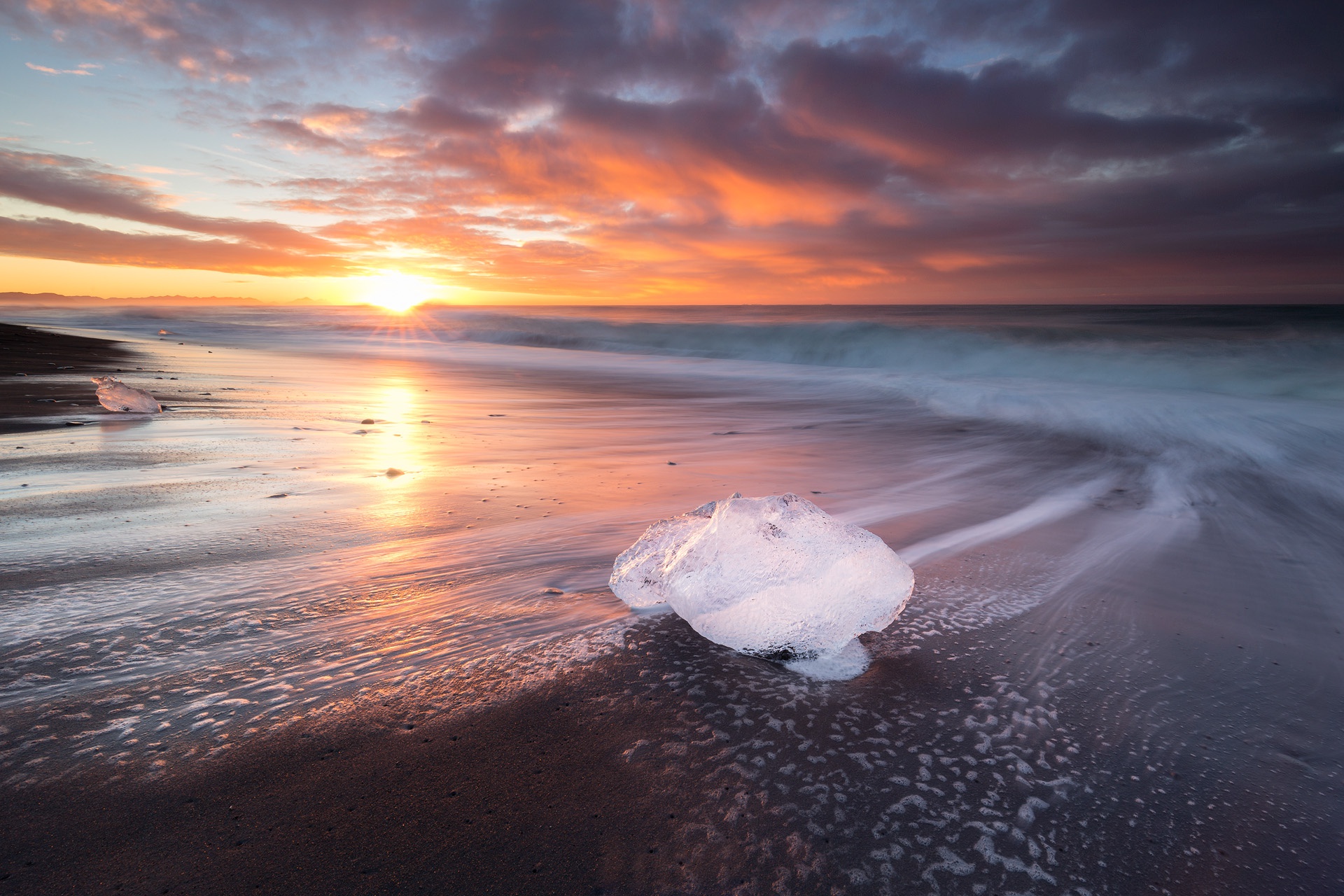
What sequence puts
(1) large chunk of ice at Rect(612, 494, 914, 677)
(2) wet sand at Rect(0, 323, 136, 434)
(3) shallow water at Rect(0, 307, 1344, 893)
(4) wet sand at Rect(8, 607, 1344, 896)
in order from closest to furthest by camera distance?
(4) wet sand at Rect(8, 607, 1344, 896)
(3) shallow water at Rect(0, 307, 1344, 893)
(1) large chunk of ice at Rect(612, 494, 914, 677)
(2) wet sand at Rect(0, 323, 136, 434)

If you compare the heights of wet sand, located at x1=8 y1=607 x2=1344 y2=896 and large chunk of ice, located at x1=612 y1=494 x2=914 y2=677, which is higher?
large chunk of ice, located at x1=612 y1=494 x2=914 y2=677

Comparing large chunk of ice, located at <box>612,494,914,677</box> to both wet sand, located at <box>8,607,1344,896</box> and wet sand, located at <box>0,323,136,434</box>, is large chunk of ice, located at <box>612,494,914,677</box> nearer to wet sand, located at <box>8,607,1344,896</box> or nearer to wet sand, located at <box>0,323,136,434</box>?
wet sand, located at <box>8,607,1344,896</box>

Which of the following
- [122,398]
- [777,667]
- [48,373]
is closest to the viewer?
[777,667]

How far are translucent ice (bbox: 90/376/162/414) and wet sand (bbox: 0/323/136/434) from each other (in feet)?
0.45

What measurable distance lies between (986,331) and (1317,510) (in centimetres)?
1853

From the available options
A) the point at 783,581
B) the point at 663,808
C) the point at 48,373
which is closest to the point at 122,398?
the point at 48,373

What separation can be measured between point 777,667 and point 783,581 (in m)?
0.22

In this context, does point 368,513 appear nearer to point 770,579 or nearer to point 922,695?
point 770,579

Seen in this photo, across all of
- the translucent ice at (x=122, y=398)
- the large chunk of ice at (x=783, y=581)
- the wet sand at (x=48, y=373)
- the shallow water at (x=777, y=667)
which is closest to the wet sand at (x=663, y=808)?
the shallow water at (x=777, y=667)

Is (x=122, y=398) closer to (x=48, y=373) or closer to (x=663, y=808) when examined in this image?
(x=48, y=373)

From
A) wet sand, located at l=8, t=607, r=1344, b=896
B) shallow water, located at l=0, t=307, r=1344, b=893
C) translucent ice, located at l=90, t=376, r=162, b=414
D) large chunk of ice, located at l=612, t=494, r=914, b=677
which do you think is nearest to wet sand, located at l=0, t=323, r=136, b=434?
translucent ice, located at l=90, t=376, r=162, b=414

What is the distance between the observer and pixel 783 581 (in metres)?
1.73

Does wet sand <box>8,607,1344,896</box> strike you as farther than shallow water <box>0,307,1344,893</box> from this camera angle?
No

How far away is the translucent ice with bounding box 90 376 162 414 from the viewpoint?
16.6 feet
